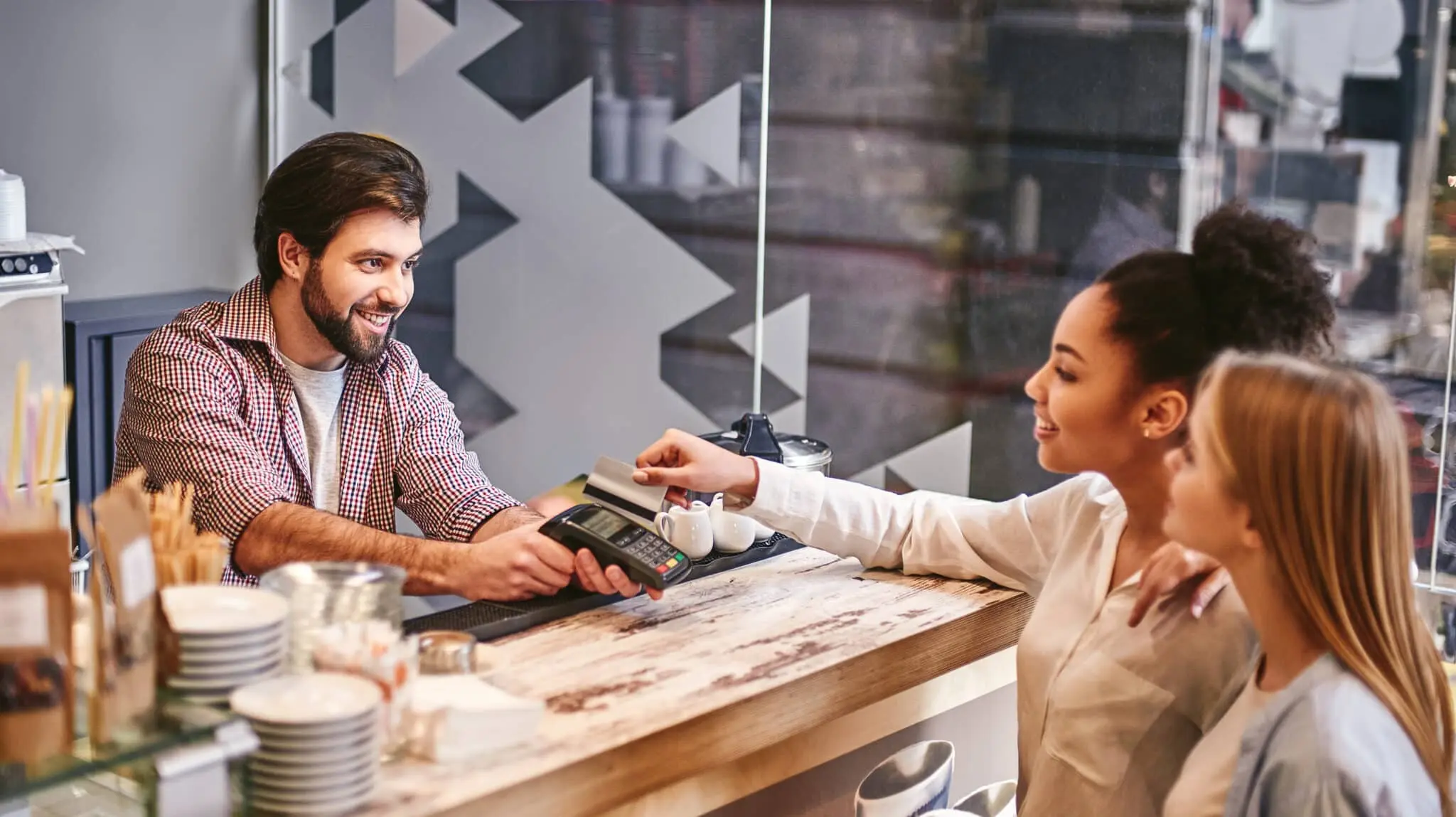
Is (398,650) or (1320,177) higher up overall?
(1320,177)

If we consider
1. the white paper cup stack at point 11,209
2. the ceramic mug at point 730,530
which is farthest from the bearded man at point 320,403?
the white paper cup stack at point 11,209

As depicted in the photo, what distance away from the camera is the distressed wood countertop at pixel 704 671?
4.71 feet

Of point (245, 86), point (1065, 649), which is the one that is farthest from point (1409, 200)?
point (245, 86)

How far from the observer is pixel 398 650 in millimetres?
1408

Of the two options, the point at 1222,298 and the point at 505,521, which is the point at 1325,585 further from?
the point at 505,521

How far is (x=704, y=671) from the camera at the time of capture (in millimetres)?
1757

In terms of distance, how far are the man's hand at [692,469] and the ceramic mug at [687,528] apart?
0.03m

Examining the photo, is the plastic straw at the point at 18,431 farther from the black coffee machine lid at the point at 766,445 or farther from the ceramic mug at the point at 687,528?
the black coffee machine lid at the point at 766,445

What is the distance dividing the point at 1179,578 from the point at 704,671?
0.55 metres

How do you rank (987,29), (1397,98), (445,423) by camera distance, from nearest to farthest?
1. (445,423)
2. (1397,98)
3. (987,29)

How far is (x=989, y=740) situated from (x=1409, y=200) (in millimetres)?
1339

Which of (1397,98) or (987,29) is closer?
(1397,98)

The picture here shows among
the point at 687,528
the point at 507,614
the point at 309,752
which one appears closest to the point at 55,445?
the point at 309,752

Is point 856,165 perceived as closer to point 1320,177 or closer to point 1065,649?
point 1320,177
